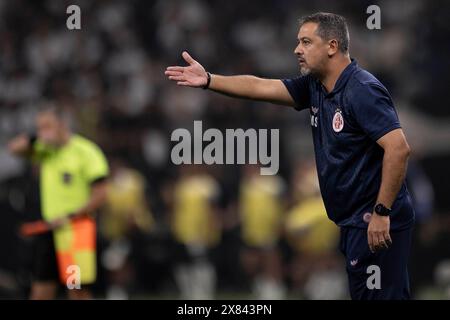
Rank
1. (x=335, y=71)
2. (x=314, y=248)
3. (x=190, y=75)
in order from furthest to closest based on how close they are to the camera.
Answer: (x=314, y=248) → (x=190, y=75) → (x=335, y=71)

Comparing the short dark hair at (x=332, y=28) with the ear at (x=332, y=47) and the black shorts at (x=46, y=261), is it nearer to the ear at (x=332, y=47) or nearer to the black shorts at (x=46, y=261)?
the ear at (x=332, y=47)

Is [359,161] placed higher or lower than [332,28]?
lower

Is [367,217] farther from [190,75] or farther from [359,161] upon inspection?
[190,75]

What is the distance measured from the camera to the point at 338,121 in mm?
6066

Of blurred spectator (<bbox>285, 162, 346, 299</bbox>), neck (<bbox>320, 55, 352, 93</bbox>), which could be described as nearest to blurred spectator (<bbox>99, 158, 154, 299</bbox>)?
blurred spectator (<bbox>285, 162, 346, 299</bbox>)

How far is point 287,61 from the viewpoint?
14375 millimetres

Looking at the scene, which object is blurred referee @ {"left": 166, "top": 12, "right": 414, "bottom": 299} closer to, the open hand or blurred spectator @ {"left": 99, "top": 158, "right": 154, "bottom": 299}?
the open hand

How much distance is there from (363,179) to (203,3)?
31.9 ft

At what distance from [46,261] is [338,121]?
3.64 m

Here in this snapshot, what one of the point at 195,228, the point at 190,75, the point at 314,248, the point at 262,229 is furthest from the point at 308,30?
the point at 195,228

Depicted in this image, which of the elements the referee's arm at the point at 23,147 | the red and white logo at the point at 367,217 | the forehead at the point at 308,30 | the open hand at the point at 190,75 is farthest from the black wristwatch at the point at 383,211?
the referee's arm at the point at 23,147

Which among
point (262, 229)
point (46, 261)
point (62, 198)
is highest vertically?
point (62, 198)

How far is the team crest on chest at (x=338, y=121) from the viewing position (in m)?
6.05

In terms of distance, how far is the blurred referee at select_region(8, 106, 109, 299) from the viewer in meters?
8.89
